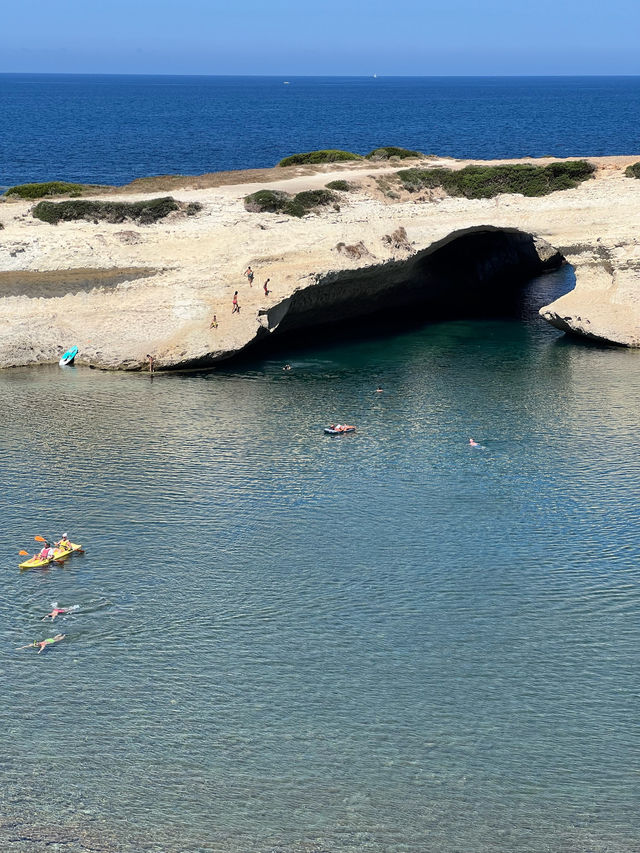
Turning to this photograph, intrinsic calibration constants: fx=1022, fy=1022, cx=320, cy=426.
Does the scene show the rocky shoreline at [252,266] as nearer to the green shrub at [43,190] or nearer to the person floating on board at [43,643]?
the green shrub at [43,190]

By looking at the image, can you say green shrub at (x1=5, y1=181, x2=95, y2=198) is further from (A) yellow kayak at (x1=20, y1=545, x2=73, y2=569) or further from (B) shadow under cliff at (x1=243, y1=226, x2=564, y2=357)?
(A) yellow kayak at (x1=20, y1=545, x2=73, y2=569)

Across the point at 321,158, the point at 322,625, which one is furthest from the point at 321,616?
the point at 321,158

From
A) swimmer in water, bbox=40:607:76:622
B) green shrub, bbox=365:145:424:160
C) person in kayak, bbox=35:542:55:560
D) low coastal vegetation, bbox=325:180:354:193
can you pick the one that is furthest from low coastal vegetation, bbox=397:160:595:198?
swimmer in water, bbox=40:607:76:622

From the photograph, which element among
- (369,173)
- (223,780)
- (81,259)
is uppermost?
(369,173)

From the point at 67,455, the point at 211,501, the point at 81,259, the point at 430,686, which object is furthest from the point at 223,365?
the point at 430,686

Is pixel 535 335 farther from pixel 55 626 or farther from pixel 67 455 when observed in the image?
pixel 55 626
